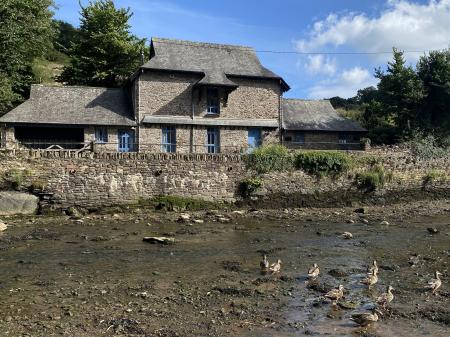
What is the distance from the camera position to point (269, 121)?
32.7m

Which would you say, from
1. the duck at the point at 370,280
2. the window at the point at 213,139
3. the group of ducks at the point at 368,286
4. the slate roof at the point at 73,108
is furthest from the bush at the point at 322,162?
the duck at the point at 370,280

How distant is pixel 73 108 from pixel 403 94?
82.1 ft

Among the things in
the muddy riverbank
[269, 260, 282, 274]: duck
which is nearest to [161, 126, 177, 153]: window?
the muddy riverbank

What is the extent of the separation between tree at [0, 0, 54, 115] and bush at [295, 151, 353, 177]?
18.0m

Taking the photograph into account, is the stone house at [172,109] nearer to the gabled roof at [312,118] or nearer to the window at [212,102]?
the window at [212,102]

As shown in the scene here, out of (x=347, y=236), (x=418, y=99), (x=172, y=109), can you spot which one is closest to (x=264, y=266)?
(x=347, y=236)

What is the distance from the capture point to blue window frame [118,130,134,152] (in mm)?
30141

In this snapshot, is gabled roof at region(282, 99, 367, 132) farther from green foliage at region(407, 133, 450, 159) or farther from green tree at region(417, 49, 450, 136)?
green tree at region(417, 49, 450, 136)

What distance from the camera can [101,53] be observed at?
38.6 m

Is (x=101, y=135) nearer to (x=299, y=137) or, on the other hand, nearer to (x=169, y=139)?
(x=169, y=139)

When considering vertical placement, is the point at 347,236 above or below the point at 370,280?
below

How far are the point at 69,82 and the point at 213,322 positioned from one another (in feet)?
116

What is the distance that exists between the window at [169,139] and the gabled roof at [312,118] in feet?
26.5

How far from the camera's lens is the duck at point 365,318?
8.91 metres
